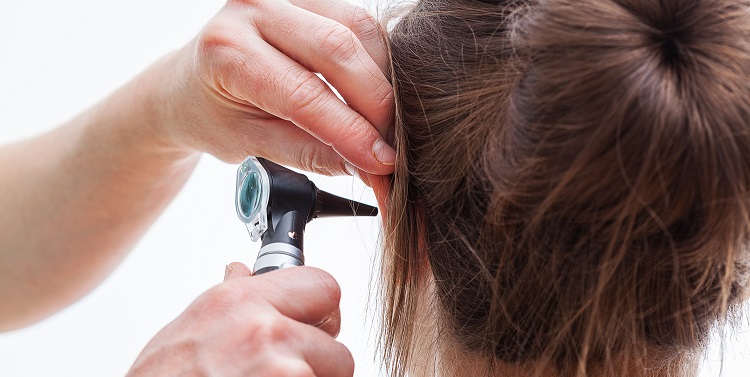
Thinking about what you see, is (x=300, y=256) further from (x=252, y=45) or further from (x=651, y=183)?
(x=651, y=183)

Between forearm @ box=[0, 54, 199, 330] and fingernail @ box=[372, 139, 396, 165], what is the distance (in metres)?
0.53

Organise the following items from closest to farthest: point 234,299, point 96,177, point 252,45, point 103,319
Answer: point 234,299 → point 252,45 → point 96,177 → point 103,319

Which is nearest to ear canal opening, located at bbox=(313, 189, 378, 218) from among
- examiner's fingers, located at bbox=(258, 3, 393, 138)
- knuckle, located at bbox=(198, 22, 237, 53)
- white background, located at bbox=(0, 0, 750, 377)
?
examiner's fingers, located at bbox=(258, 3, 393, 138)

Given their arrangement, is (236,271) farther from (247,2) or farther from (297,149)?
(247,2)

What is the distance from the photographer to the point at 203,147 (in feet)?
3.69

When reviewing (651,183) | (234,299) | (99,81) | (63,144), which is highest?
(99,81)

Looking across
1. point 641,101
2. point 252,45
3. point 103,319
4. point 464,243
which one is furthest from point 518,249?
point 103,319

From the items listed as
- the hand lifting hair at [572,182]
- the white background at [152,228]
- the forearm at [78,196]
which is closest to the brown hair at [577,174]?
the hand lifting hair at [572,182]

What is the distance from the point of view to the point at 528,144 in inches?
24.7

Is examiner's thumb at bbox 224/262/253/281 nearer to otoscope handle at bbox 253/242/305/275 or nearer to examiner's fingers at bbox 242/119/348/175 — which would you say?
otoscope handle at bbox 253/242/305/275

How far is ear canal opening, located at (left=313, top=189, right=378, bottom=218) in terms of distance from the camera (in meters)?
0.85

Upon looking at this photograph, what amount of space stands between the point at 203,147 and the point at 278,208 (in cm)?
36

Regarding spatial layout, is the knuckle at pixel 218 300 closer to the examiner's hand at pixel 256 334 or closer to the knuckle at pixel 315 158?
the examiner's hand at pixel 256 334

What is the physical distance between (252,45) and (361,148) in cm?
19
